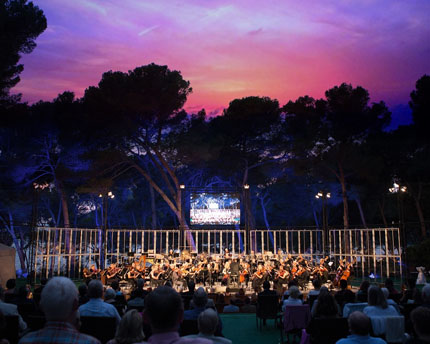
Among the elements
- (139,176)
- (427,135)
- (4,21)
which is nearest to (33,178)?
(139,176)

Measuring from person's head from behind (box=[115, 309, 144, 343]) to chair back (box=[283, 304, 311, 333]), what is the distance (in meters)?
2.80

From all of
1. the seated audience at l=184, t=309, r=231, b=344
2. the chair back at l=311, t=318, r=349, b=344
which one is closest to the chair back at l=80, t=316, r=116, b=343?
the seated audience at l=184, t=309, r=231, b=344

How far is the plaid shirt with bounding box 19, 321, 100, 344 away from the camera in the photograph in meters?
1.51

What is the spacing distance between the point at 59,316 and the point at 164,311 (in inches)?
14.6

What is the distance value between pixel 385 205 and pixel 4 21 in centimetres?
1804

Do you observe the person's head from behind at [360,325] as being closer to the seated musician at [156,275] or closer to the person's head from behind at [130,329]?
the person's head from behind at [130,329]

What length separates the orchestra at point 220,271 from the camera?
1123 cm

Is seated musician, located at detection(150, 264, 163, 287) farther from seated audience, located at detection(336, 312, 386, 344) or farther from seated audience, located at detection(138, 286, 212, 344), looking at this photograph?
seated audience, located at detection(138, 286, 212, 344)

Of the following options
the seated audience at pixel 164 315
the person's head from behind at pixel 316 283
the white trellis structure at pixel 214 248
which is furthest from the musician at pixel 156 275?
the seated audience at pixel 164 315

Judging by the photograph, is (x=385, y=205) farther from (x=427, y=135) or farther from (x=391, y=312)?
(x=391, y=312)

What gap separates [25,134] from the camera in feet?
61.0

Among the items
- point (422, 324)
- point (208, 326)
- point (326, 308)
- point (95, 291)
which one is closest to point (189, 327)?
point (95, 291)

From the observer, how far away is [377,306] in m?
3.77

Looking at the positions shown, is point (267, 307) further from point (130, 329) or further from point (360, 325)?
point (130, 329)
